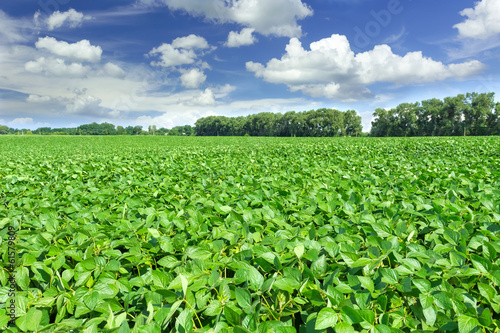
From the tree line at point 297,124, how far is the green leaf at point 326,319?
359ft

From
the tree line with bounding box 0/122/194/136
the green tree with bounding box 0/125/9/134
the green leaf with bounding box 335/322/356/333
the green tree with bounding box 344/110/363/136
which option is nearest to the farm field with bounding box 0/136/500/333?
the green leaf with bounding box 335/322/356/333

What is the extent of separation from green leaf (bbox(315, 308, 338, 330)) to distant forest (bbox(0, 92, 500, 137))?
3784 inches

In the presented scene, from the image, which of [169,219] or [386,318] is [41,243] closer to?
[169,219]

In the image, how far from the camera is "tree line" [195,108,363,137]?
10612 centimetres

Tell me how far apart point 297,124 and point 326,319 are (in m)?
115

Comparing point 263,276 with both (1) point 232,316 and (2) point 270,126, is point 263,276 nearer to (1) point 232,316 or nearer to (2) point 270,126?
(1) point 232,316

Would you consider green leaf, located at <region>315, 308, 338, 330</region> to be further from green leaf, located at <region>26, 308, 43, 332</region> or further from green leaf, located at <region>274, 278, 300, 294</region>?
green leaf, located at <region>26, 308, 43, 332</region>

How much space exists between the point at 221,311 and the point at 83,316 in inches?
32.1

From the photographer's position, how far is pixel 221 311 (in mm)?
1182

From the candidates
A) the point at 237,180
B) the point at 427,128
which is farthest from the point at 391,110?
the point at 237,180

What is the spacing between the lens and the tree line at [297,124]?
106125mm

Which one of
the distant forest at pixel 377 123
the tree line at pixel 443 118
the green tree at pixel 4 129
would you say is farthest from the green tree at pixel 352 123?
the green tree at pixel 4 129

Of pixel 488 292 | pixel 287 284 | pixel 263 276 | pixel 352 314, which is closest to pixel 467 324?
pixel 488 292

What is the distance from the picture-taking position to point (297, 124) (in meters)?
113
